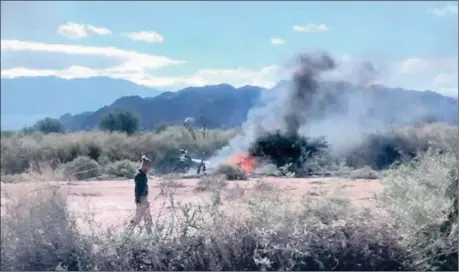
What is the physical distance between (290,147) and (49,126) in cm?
851

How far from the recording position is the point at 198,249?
1141cm

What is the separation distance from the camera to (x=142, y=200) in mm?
12141

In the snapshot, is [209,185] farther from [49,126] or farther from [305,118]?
[305,118]

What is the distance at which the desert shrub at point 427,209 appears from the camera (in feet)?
37.3

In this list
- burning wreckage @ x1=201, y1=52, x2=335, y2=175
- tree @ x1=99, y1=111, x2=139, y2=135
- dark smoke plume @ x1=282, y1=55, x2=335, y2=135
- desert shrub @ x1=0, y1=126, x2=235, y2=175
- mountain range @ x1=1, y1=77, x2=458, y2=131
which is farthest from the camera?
dark smoke plume @ x1=282, y1=55, x2=335, y2=135

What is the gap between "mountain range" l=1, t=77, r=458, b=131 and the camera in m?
21.5

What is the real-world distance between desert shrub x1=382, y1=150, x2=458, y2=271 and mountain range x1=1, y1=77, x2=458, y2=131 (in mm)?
7477

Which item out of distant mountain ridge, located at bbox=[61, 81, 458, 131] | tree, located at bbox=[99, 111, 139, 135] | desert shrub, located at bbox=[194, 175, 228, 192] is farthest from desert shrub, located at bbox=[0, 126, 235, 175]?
desert shrub, located at bbox=[194, 175, 228, 192]

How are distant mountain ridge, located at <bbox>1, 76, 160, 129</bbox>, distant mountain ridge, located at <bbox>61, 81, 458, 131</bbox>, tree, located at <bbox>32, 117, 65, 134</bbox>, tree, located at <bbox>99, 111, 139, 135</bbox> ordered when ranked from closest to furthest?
distant mountain ridge, located at <bbox>1, 76, 160, 129</bbox>, distant mountain ridge, located at <bbox>61, 81, 458, 131</bbox>, tree, located at <bbox>32, 117, 65, 134</bbox>, tree, located at <bbox>99, 111, 139, 135</bbox>

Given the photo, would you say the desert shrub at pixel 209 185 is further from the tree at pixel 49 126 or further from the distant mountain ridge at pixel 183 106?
the tree at pixel 49 126

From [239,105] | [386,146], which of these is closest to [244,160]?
→ [239,105]

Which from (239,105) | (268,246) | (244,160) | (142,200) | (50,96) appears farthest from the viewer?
(239,105)

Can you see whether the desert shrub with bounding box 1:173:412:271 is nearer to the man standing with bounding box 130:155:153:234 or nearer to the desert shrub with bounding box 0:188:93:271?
the desert shrub with bounding box 0:188:93:271

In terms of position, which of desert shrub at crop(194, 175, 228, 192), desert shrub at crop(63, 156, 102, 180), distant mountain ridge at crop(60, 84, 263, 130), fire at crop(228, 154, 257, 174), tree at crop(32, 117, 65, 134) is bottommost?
fire at crop(228, 154, 257, 174)
